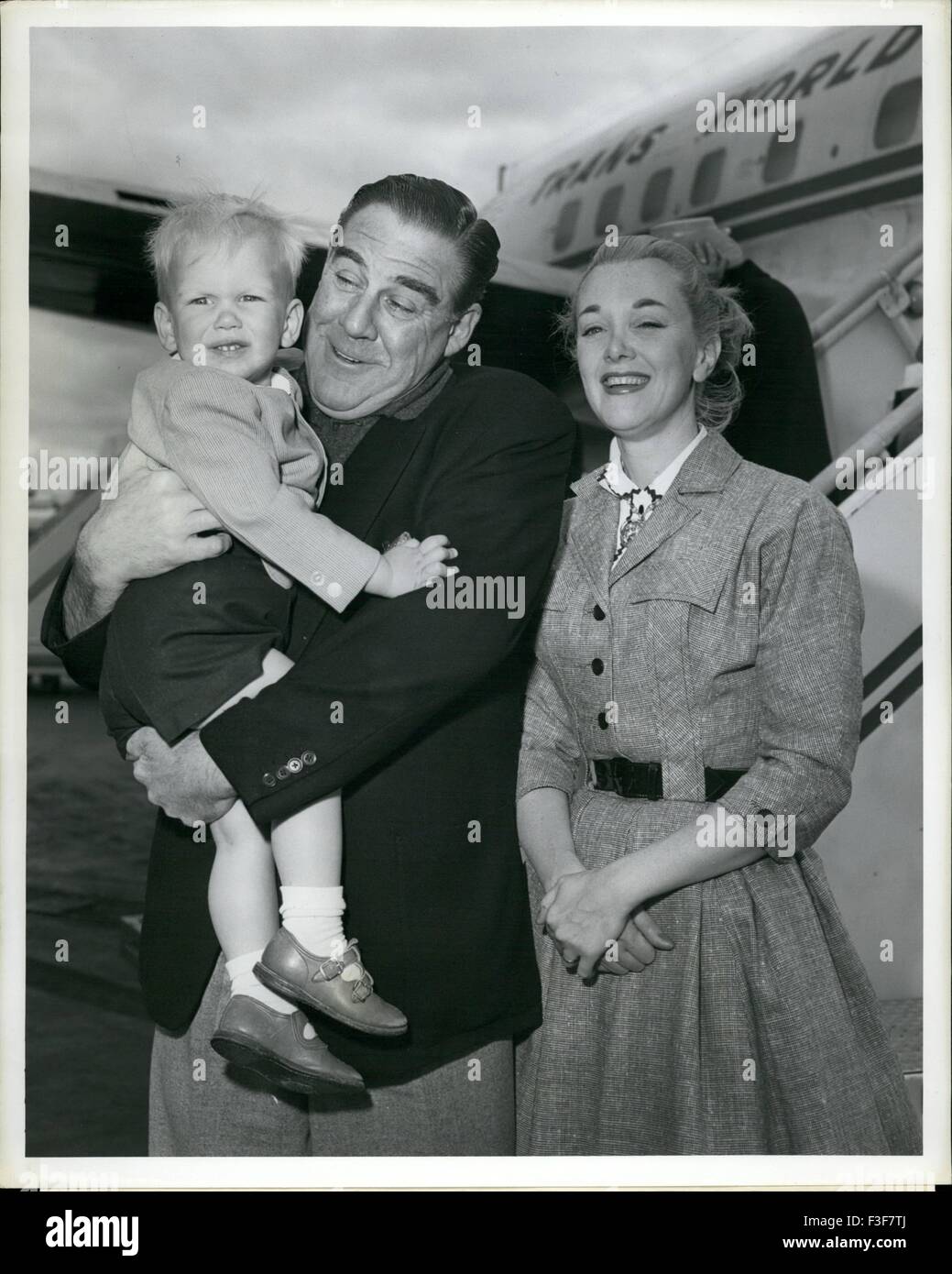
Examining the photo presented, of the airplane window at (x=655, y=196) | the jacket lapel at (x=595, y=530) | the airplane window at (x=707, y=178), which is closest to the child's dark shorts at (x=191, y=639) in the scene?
the jacket lapel at (x=595, y=530)

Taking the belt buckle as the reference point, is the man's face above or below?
above

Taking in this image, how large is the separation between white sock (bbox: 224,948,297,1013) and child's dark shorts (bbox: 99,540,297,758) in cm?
41

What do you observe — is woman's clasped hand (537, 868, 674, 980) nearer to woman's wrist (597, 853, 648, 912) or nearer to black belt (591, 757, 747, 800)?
woman's wrist (597, 853, 648, 912)

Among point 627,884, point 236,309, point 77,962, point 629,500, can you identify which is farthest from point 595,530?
point 77,962

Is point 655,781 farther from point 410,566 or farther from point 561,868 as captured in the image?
point 410,566

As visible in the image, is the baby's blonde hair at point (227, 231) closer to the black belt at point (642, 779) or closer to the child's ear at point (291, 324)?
the child's ear at point (291, 324)

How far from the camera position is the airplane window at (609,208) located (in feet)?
9.24

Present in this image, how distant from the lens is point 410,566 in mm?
2031

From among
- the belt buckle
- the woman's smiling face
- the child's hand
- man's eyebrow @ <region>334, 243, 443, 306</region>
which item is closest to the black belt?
the belt buckle

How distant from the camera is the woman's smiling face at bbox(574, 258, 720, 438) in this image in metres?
2.26

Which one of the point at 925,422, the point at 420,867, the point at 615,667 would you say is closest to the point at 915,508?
the point at 925,422

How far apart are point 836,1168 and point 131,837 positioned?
1.82m

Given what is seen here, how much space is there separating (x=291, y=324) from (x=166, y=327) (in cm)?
25

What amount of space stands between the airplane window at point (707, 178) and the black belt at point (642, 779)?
141cm
